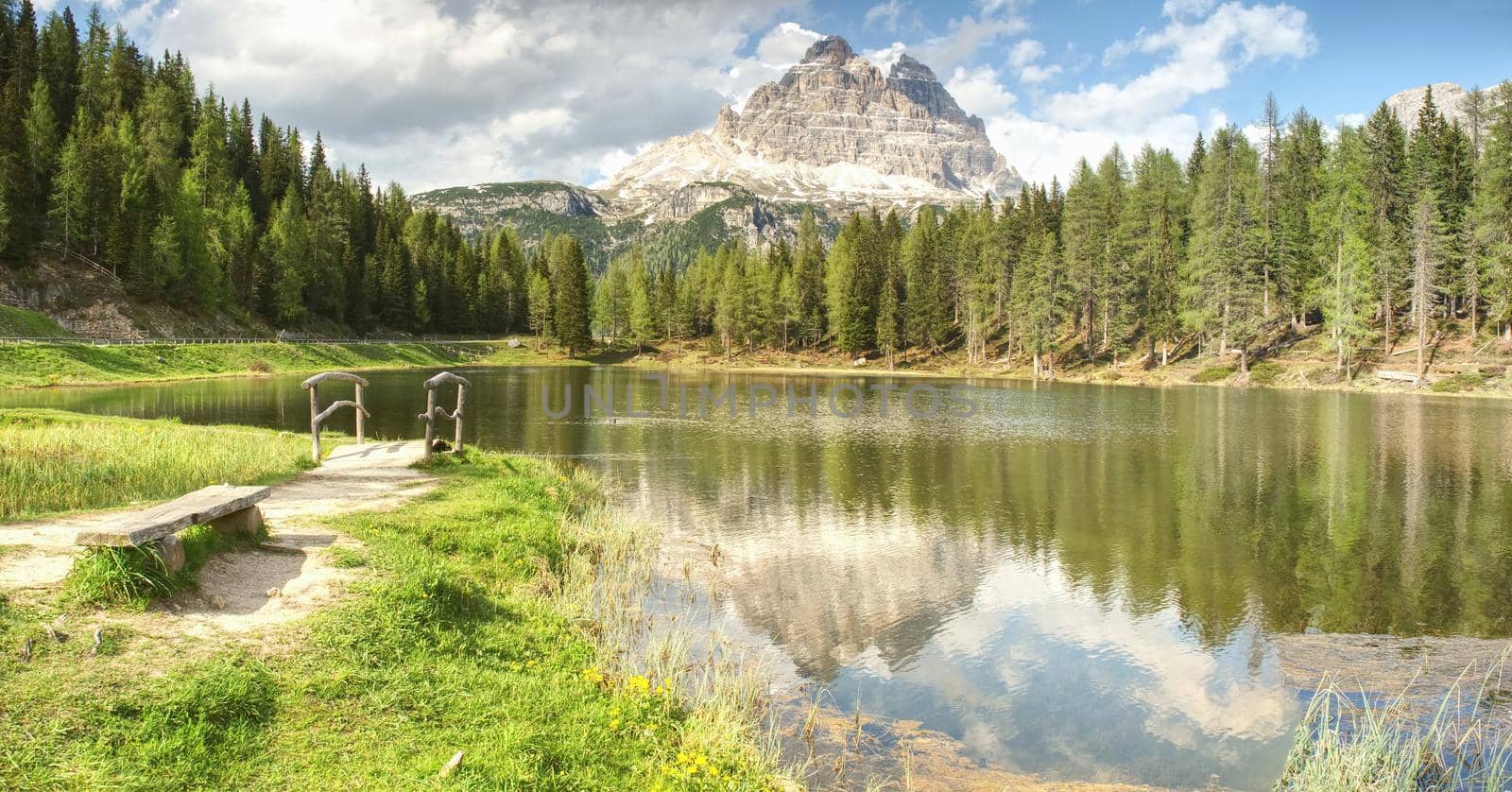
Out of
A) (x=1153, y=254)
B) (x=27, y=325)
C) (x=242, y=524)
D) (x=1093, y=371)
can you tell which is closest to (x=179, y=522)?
(x=242, y=524)

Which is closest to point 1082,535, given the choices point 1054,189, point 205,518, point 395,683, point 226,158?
point 395,683

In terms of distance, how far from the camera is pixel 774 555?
1797 centimetres

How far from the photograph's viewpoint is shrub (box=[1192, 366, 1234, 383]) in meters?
70.5

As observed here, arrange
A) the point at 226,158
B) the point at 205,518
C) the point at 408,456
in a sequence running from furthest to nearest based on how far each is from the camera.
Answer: the point at 226,158
the point at 408,456
the point at 205,518

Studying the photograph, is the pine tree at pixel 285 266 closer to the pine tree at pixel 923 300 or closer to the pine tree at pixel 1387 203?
the pine tree at pixel 923 300

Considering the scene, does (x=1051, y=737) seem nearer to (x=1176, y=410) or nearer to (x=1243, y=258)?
(x=1176, y=410)

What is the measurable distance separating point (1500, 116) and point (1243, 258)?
823 inches

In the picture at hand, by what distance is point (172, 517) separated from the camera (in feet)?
30.9

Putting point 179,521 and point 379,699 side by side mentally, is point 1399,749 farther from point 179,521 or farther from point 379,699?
point 179,521

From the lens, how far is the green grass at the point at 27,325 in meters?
59.0

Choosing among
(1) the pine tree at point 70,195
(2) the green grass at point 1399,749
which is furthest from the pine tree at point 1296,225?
(1) the pine tree at point 70,195

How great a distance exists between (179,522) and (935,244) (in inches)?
4082

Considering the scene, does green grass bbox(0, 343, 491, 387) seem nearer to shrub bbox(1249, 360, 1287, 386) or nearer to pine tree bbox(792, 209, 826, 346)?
pine tree bbox(792, 209, 826, 346)

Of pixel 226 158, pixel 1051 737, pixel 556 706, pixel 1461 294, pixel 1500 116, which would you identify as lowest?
pixel 1051 737
